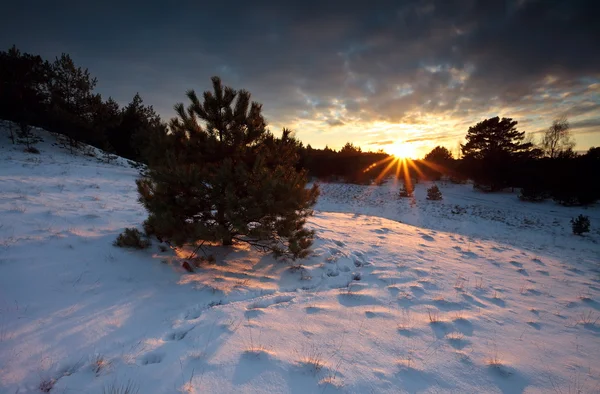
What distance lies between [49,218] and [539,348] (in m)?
9.34

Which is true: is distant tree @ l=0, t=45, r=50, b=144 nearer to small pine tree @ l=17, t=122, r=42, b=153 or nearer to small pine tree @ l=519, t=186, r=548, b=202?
small pine tree @ l=17, t=122, r=42, b=153

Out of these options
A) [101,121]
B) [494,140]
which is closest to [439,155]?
[494,140]

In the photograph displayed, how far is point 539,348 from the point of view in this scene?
3357 mm

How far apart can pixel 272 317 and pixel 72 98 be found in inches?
1001

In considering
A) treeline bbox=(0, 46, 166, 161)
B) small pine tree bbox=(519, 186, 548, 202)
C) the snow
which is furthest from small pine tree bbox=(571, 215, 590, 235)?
treeline bbox=(0, 46, 166, 161)

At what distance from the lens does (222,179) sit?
14.9ft

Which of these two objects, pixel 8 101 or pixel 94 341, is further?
pixel 8 101

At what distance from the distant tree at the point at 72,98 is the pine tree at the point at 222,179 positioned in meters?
19.9

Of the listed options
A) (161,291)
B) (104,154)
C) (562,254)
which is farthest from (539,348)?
(104,154)

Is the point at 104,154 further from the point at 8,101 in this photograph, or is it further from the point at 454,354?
the point at 454,354

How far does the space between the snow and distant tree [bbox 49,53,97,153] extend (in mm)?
14826

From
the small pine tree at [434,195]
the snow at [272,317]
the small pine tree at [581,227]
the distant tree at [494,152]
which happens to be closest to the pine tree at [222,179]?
the snow at [272,317]

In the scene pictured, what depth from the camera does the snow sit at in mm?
2600

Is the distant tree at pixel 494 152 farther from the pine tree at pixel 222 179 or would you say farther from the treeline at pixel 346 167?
the pine tree at pixel 222 179
